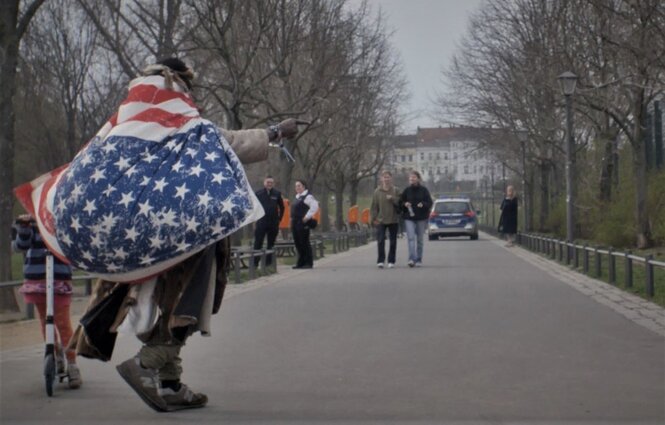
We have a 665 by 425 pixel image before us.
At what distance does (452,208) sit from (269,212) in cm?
2760

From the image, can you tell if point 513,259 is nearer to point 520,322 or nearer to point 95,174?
point 520,322

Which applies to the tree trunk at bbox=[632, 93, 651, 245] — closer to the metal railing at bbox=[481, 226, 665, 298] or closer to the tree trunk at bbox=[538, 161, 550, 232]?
the metal railing at bbox=[481, 226, 665, 298]

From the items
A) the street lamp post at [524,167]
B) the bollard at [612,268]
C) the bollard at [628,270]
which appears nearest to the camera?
the bollard at [628,270]

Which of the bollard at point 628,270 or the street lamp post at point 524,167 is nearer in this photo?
the bollard at point 628,270

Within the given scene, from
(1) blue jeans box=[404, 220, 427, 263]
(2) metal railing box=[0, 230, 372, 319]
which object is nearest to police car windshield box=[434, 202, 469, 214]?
(2) metal railing box=[0, 230, 372, 319]

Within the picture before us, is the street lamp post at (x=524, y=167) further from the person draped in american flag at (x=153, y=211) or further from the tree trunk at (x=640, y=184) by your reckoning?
the person draped in american flag at (x=153, y=211)

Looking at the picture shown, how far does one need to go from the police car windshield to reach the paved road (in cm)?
3527

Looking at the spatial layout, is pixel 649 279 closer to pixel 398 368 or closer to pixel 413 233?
pixel 398 368

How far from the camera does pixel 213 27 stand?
1160 inches

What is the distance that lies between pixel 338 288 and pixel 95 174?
11.7 meters

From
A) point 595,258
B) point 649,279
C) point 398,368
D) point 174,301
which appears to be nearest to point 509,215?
point 595,258

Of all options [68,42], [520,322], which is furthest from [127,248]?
[68,42]

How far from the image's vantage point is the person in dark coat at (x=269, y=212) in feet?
78.7

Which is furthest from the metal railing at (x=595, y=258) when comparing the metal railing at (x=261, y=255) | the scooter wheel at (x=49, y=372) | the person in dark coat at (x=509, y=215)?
the scooter wheel at (x=49, y=372)
